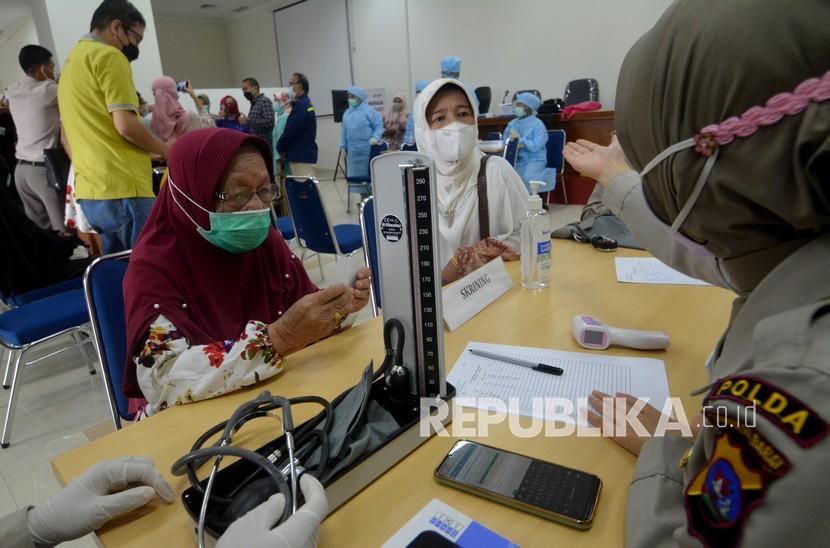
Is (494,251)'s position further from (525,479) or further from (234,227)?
(525,479)

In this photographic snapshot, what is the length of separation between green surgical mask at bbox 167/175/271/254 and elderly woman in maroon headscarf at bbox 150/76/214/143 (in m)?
2.49

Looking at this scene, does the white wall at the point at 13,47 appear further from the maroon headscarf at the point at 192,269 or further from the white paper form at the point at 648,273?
the white paper form at the point at 648,273

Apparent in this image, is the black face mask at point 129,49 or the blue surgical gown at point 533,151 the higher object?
the black face mask at point 129,49

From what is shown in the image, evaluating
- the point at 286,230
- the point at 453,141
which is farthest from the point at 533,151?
the point at 453,141

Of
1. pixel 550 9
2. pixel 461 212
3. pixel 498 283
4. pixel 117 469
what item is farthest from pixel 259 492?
pixel 550 9

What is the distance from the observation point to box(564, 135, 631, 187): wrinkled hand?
1112mm

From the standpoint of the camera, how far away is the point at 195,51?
12.2 m

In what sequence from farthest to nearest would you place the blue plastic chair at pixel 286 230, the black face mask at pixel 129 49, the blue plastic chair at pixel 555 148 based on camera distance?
1. the blue plastic chair at pixel 555 148
2. the blue plastic chair at pixel 286 230
3. the black face mask at pixel 129 49

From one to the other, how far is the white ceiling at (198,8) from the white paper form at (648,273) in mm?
11727

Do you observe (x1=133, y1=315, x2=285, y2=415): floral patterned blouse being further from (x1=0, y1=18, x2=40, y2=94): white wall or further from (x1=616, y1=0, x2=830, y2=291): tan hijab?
(x1=0, y1=18, x2=40, y2=94): white wall

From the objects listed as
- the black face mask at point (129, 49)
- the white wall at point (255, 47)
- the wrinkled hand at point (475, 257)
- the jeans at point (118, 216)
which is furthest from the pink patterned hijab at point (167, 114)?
the white wall at point (255, 47)

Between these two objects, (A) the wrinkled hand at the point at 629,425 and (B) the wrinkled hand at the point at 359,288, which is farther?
(B) the wrinkled hand at the point at 359,288

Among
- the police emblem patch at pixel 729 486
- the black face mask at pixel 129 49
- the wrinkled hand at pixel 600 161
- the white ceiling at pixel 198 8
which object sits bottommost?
the police emblem patch at pixel 729 486

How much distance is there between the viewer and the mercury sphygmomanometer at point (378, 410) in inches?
24.3
